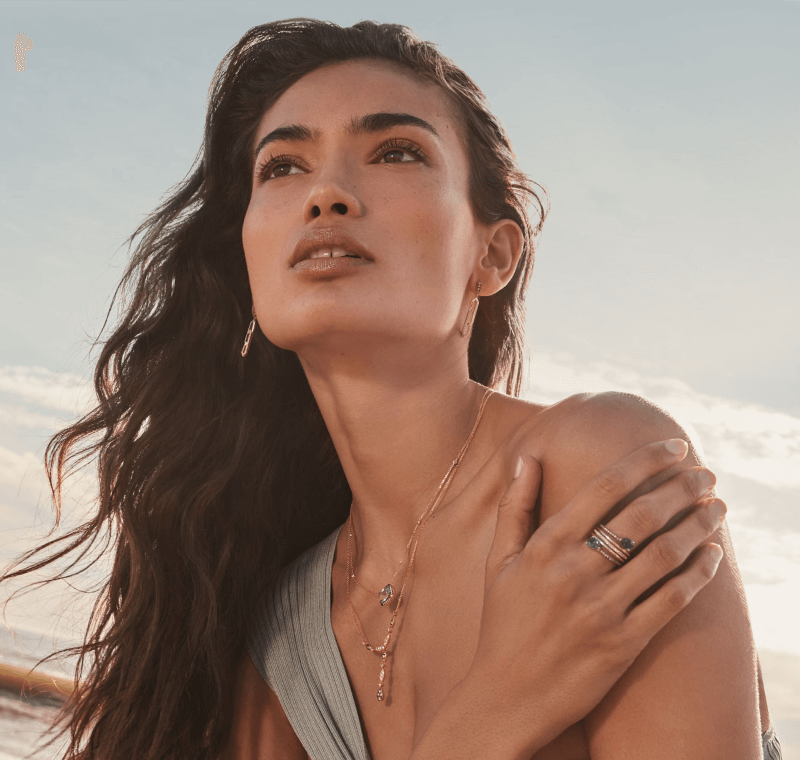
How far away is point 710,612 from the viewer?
1683 mm

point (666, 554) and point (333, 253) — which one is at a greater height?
point (333, 253)

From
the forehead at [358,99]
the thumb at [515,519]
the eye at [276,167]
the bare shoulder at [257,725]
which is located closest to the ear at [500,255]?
the forehead at [358,99]

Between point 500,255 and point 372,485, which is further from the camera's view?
point 500,255

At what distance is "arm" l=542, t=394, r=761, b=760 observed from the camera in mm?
1582

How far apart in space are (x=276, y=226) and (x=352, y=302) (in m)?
0.42

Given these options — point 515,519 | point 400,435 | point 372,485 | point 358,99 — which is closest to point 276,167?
point 358,99

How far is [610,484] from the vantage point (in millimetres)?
1643

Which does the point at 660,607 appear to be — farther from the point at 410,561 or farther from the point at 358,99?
the point at 358,99

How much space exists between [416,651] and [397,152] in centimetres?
139

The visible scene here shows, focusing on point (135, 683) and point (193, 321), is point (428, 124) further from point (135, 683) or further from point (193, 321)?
point (135, 683)

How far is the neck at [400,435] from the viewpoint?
2.43 metres

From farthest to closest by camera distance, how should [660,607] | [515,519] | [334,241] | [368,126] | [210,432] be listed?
1. [210,432]
2. [368,126]
3. [334,241]
4. [515,519]
5. [660,607]

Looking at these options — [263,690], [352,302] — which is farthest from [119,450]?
[352,302]

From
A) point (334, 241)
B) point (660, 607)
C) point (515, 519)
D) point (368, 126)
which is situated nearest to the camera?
point (660, 607)
